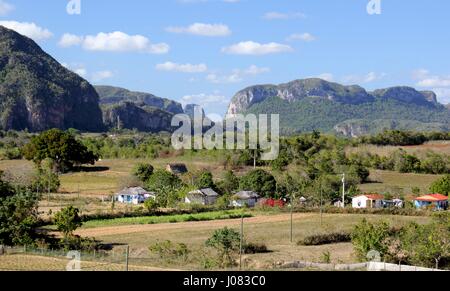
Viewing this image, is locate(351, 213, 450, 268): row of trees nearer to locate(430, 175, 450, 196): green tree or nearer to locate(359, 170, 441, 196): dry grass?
locate(430, 175, 450, 196): green tree

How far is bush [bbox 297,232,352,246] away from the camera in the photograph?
32562 mm

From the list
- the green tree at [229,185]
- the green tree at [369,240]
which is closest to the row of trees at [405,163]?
the green tree at [229,185]

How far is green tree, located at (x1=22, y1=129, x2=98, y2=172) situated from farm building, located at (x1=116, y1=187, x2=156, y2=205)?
1655 cm

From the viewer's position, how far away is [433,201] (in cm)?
5100

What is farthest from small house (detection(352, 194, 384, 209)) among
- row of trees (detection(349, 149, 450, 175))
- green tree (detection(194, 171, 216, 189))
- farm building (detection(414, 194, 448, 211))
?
row of trees (detection(349, 149, 450, 175))

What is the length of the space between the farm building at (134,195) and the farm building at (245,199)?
657cm

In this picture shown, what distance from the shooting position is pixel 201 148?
9056 cm

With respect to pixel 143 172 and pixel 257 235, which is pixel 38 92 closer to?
pixel 143 172

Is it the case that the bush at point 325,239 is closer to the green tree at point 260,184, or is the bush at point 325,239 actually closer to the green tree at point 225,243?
the green tree at point 225,243

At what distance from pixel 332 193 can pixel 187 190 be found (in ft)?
38.5

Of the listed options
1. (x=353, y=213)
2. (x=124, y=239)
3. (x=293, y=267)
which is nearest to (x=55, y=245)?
(x=124, y=239)

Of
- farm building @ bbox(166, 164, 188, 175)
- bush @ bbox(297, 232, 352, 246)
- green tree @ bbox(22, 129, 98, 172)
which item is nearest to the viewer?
bush @ bbox(297, 232, 352, 246)

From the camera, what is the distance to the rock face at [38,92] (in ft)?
510
